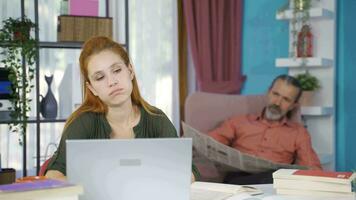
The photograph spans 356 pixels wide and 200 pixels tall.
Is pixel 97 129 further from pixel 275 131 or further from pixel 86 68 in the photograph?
pixel 275 131

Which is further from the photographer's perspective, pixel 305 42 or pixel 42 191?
pixel 305 42

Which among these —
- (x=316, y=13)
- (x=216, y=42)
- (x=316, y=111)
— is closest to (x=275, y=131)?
(x=316, y=111)

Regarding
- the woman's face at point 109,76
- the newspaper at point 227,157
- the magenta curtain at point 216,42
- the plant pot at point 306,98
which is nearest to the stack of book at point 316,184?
the woman's face at point 109,76

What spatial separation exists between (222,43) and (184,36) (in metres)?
0.31

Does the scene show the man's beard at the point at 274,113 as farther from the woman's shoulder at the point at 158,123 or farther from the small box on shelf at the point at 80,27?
the woman's shoulder at the point at 158,123

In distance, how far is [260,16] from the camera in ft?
15.0

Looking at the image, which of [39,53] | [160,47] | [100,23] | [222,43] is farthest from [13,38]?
[222,43]

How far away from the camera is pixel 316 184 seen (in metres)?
1.80

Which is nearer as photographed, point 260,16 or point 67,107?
point 67,107

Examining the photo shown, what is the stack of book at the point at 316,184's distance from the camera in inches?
69.9

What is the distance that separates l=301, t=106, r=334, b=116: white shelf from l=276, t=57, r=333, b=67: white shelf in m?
0.30

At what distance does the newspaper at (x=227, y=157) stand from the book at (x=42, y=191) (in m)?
1.69

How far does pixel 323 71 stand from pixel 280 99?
0.87m

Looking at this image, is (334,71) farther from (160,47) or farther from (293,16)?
(160,47)
